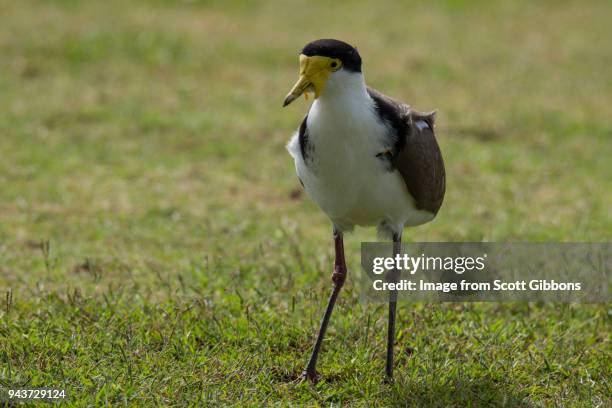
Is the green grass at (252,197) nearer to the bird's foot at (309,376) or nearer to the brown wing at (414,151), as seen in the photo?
the bird's foot at (309,376)

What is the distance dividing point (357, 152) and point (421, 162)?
398mm

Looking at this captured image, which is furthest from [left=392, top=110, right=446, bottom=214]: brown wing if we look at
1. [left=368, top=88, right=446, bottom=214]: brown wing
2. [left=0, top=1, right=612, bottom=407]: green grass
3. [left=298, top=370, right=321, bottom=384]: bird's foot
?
[left=298, top=370, right=321, bottom=384]: bird's foot

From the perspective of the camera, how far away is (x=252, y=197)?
6.93 metres

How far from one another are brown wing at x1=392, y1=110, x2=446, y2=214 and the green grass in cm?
70

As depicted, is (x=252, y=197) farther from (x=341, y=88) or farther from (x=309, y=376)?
(x=341, y=88)

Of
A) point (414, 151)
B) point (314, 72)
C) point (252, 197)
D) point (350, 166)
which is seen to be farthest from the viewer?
point (252, 197)

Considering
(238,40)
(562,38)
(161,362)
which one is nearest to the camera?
(161,362)

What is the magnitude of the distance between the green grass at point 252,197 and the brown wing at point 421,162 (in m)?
0.70

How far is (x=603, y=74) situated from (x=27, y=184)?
634 cm

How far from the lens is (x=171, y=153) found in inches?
304

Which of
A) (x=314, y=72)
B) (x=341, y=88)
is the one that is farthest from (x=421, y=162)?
(x=314, y=72)

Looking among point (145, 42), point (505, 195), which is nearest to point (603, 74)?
point (505, 195)

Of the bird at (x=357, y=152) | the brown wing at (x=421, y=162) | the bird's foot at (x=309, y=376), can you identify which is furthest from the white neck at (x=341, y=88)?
the bird's foot at (x=309, y=376)

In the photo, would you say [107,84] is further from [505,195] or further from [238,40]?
[505,195]
